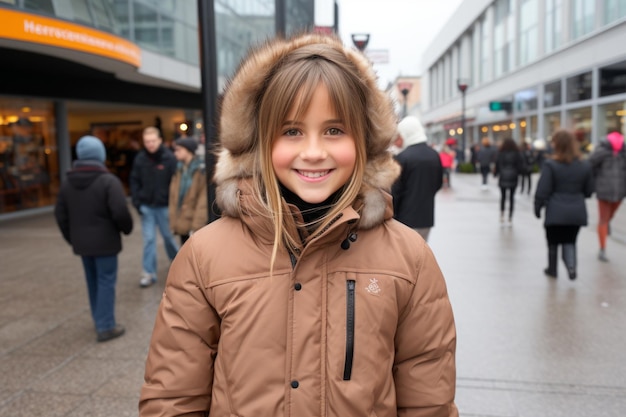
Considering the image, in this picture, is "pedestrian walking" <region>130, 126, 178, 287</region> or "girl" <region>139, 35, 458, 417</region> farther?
"pedestrian walking" <region>130, 126, 178, 287</region>

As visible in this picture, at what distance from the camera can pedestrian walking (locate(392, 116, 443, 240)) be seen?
5992 mm

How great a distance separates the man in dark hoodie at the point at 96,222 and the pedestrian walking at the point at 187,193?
156 cm

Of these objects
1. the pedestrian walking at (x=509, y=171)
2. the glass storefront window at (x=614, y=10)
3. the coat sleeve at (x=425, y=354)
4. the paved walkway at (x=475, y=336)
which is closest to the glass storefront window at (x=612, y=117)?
the glass storefront window at (x=614, y=10)

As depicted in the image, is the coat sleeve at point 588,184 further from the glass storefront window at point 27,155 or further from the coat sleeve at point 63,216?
Result: the glass storefront window at point 27,155

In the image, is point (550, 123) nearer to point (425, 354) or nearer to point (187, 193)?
point (187, 193)

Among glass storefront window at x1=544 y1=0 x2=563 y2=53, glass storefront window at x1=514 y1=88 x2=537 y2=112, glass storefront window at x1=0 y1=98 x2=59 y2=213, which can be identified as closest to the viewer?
→ glass storefront window at x1=0 y1=98 x2=59 y2=213

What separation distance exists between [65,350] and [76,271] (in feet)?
11.1

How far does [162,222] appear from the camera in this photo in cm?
754

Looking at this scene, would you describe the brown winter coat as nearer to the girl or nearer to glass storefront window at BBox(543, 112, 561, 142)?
the girl

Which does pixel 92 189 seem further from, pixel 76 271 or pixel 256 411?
pixel 256 411

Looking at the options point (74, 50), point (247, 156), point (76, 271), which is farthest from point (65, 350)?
point (74, 50)

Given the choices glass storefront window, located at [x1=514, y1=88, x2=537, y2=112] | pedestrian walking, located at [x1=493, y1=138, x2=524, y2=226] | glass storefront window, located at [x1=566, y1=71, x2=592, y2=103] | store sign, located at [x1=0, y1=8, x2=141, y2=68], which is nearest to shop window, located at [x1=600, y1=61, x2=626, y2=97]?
glass storefront window, located at [x1=566, y1=71, x2=592, y2=103]

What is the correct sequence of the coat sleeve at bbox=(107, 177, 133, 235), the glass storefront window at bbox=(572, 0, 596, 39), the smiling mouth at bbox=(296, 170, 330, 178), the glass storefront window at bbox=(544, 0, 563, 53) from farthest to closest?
the glass storefront window at bbox=(544, 0, 563, 53) < the glass storefront window at bbox=(572, 0, 596, 39) < the coat sleeve at bbox=(107, 177, 133, 235) < the smiling mouth at bbox=(296, 170, 330, 178)

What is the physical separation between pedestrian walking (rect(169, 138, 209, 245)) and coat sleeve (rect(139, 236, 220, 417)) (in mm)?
5111
